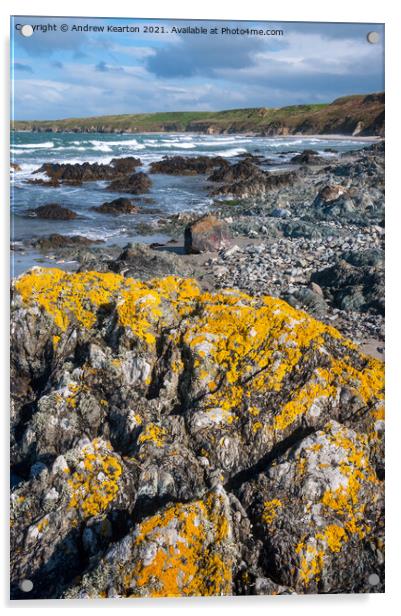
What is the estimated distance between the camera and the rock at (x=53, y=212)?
486cm

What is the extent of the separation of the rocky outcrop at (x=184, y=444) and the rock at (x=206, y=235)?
93cm

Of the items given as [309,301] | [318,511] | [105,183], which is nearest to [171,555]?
[318,511]

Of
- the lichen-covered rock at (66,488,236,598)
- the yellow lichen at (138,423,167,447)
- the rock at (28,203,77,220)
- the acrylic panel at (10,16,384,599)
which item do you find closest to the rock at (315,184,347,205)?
the acrylic panel at (10,16,384,599)

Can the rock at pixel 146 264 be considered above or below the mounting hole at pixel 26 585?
above

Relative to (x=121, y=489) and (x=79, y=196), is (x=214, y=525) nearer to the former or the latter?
(x=121, y=489)

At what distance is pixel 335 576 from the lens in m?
3.81

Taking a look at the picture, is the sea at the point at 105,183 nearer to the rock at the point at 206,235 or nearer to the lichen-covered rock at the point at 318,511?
the rock at the point at 206,235

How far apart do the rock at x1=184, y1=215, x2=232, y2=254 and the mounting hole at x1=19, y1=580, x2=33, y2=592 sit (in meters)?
3.33

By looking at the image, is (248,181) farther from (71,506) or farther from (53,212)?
(71,506)

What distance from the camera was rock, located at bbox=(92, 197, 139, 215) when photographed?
5465 millimetres

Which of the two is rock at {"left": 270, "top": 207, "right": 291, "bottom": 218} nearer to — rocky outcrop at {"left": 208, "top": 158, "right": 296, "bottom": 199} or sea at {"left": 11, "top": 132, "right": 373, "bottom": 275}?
rocky outcrop at {"left": 208, "top": 158, "right": 296, "bottom": 199}
